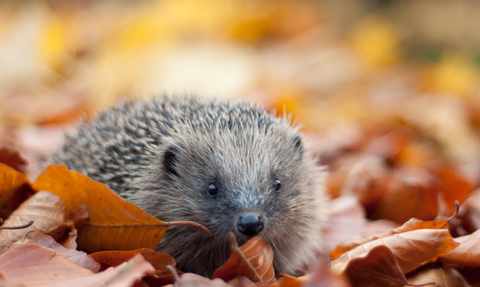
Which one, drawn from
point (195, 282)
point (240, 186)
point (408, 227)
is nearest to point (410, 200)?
point (408, 227)

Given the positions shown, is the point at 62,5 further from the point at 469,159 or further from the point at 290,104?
the point at 469,159

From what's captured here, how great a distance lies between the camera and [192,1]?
34.1 ft

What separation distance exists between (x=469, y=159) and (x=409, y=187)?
3.03m

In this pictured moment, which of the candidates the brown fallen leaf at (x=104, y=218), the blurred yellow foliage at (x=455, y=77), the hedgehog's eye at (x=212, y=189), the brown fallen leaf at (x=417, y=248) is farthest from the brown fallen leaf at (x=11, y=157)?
the blurred yellow foliage at (x=455, y=77)

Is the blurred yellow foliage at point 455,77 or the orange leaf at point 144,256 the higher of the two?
the blurred yellow foliage at point 455,77

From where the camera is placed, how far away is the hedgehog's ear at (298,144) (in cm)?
348

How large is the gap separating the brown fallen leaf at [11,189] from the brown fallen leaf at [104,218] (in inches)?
7.5

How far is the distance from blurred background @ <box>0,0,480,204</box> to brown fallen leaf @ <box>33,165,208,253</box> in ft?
5.42

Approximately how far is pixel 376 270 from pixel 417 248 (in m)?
0.34

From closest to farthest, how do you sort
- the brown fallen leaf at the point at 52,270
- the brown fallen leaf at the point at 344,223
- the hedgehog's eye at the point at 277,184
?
1. the brown fallen leaf at the point at 52,270
2. the hedgehog's eye at the point at 277,184
3. the brown fallen leaf at the point at 344,223

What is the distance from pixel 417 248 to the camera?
98.7 inches

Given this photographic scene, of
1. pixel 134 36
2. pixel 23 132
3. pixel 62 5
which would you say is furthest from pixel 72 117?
pixel 62 5

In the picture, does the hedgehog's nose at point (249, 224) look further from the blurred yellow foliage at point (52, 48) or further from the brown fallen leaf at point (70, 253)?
the blurred yellow foliage at point (52, 48)

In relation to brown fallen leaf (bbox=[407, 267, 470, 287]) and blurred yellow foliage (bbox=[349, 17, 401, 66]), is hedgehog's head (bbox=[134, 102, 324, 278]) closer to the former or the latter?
brown fallen leaf (bbox=[407, 267, 470, 287])
